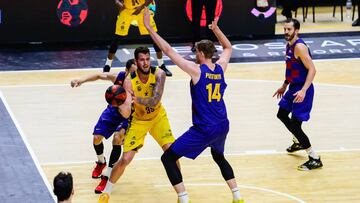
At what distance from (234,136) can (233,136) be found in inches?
0.6

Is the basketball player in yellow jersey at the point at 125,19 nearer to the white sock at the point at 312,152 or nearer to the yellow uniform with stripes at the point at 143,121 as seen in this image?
the white sock at the point at 312,152

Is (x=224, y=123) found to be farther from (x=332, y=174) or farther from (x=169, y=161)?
(x=332, y=174)

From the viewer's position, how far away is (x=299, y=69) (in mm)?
10945

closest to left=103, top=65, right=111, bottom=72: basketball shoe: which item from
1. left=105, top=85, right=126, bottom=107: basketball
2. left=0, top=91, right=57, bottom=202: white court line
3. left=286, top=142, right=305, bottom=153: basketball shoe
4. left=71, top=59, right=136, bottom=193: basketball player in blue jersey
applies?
left=0, top=91, right=57, bottom=202: white court line

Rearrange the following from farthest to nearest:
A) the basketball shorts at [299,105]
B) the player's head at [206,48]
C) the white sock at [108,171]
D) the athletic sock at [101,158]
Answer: the basketball shorts at [299,105] → the athletic sock at [101,158] → the white sock at [108,171] → the player's head at [206,48]

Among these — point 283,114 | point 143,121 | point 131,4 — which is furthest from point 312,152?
point 131,4

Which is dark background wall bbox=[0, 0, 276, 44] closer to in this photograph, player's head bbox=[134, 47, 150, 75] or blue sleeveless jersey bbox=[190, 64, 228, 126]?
player's head bbox=[134, 47, 150, 75]

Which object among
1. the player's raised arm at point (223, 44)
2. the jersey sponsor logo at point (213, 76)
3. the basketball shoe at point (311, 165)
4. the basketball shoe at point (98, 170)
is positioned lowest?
the basketball shoe at point (311, 165)

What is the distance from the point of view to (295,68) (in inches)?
432

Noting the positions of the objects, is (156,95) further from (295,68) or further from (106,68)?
(106,68)

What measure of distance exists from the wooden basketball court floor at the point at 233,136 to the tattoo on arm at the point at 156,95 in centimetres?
128

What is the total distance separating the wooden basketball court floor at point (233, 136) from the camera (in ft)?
33.8

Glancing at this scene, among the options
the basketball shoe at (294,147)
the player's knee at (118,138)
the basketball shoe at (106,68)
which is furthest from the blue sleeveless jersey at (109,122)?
the basketball shoe at (106,68)

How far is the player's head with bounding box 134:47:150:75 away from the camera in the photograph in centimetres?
943
